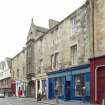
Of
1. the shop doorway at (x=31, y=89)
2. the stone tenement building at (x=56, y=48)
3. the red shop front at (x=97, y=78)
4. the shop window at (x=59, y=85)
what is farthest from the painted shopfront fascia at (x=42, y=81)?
the red shop front at (x=97, y=78)

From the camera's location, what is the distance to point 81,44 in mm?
35312

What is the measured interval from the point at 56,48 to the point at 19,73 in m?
26.0

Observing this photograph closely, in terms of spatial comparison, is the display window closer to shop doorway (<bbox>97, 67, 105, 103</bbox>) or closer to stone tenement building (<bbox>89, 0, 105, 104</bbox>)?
stone tenement building (<bbox>89, 0, 105, 104</bbox>)

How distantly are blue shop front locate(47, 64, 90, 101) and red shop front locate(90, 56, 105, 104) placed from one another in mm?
1604

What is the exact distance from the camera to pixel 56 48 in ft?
141

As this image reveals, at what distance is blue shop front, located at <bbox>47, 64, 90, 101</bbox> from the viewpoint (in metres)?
33.4

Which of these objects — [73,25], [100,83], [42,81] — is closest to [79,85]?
[100,83]

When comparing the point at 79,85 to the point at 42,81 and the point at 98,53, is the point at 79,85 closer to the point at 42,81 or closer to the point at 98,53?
the point at 98,53

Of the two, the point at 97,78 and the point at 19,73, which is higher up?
the point at 19,73

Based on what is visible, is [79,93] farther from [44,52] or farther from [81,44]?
[44,52]

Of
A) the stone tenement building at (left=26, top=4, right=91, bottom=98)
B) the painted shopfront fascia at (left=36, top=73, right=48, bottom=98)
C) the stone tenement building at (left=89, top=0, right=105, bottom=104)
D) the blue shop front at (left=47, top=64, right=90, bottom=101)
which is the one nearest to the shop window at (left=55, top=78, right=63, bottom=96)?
the blue shop front at (left=47, top=64, right=90, bottom=101)

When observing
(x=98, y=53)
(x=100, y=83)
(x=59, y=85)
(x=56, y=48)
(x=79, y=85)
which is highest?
(x=56, y=48)

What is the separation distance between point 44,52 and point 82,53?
1432 cm

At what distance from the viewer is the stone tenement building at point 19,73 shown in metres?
62.4
